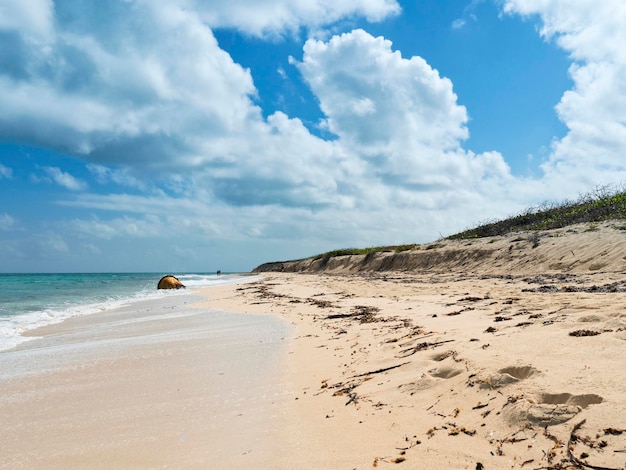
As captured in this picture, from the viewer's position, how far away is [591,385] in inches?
108

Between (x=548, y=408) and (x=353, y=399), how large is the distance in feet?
5.51

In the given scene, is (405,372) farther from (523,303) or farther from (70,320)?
(70,320)

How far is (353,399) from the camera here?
3.76m

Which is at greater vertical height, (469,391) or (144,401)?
(469,391)

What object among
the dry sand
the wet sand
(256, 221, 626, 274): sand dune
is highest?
(256, 221, 626, 274): sand dune

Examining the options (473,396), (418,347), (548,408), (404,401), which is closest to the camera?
(548,408)

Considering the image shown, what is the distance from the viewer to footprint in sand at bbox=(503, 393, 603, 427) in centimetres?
250

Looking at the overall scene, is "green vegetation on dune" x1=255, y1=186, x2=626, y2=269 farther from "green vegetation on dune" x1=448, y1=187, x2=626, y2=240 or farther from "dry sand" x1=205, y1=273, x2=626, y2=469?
"dry sand" x1=205, y1=273, x2=626, y2=469

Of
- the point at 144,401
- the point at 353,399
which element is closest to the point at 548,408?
the point at 353,399

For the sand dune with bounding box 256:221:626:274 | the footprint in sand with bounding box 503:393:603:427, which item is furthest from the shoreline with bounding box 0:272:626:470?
the sand dune with bounding box 256:221:626:274

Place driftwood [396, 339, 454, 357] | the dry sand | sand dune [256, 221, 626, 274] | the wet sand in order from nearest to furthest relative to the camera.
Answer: the dry sand → the wet sand → driftwood [396, 339, 454, 357] → sand dune [256, 221, 626, 274]

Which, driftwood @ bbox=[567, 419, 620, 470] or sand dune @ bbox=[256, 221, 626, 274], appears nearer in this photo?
driftwood @ bbox=[567, 419, 620, 470]

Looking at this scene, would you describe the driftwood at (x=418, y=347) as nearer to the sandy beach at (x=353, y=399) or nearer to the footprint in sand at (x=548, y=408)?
the sandy beach at (x=353, y=399)

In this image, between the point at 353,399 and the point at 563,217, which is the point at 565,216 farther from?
the point at 353,399
